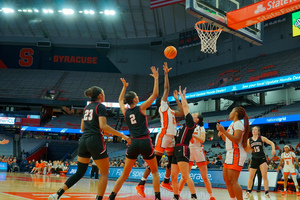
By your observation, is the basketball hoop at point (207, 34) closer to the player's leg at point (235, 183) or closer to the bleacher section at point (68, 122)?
the player's leg at point (235, 183)

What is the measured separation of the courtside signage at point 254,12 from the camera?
423 inches

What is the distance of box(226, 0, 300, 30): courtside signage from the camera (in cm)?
1075

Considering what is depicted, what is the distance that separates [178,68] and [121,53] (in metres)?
8.67

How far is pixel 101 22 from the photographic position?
130 feet

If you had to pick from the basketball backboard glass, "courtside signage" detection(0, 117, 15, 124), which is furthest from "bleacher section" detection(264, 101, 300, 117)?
"courtside signage" detection(0, 117, 15, 124)

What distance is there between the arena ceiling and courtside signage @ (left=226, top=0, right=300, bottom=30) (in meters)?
24.1

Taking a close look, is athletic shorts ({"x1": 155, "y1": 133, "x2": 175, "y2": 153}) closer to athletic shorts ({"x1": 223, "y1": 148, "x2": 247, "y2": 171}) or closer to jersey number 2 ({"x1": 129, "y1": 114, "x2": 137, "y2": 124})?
jersey number 2 ({"x1": 129, "y1": 114, "x2": 137, "y2": 124})

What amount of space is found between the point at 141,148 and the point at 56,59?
4066 centimetres

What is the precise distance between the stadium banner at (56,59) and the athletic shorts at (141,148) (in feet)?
125

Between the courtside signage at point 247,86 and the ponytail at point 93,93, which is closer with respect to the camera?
the ponytail at point 93,93

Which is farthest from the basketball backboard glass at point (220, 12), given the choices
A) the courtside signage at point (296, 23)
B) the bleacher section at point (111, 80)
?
the bleacher section at point (111, 80)

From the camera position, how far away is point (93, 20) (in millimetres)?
39812

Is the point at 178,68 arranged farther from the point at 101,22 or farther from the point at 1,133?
the point at 1,133

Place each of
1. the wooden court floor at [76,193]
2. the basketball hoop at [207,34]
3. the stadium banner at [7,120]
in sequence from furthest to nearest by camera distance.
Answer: the stadium banner at [7,120] < the basketball hoop at [207,34] < the wooden court floor at [76,193]
